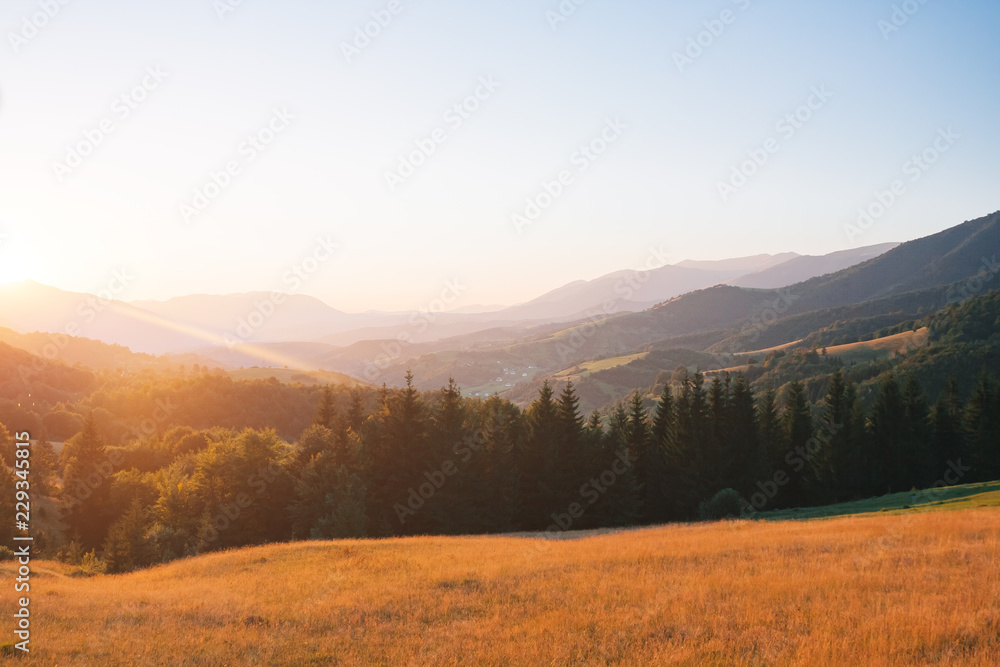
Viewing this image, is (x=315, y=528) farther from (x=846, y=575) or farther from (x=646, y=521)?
(x=846, y=575)

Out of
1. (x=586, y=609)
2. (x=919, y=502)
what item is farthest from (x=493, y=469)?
(x=586, y=609)

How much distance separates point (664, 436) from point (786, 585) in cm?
4535

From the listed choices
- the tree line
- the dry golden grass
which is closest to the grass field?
the tree line

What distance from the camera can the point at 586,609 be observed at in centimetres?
1373

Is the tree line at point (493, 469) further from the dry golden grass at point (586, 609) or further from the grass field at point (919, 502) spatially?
the dry golden grass at point (586, 609)

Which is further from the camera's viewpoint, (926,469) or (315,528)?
(926,469)

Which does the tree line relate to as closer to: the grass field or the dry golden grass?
the grass field

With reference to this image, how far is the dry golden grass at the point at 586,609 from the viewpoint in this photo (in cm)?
1055

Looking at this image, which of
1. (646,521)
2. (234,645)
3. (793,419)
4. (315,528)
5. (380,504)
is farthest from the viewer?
(793,419)

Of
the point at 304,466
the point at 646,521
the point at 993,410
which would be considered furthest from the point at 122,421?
the point at 993,410

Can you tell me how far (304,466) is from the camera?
154 feet

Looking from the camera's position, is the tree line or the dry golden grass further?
the tree line

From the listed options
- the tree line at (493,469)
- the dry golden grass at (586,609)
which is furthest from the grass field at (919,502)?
the dry golden grass at (586,609)

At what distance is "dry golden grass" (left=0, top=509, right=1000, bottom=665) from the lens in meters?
10.5
